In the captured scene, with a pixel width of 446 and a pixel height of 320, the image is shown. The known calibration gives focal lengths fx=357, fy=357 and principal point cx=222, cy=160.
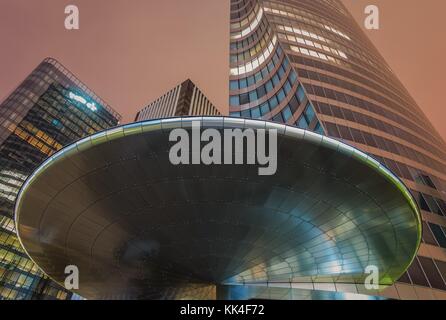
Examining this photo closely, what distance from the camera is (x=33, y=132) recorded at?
82438 mm

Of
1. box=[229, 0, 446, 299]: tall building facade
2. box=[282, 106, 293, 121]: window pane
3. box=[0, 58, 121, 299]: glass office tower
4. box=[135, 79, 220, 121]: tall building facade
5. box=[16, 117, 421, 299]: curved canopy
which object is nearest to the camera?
box=[16, 117, 421, 299]: curved canopy

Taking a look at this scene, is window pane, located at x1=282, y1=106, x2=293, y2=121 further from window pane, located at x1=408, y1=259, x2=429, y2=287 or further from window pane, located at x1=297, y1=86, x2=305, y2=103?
window pane, located at x1=408, y1=259, x2=429, y2=287

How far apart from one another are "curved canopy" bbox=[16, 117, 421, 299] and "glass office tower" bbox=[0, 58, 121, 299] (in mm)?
53783

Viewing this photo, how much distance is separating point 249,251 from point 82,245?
25.4ft

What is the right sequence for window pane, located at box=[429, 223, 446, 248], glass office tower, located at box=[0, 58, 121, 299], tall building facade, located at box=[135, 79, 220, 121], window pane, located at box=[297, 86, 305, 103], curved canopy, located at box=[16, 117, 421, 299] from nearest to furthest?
1. curved canopy, located at box=[16, 117, 421, 299]
2. window pane, located at box=[429, 223, 446, 248]
3. window pane, located at box=[297, 86, 305, 103]
4. glass office tower, located at box=[0, 58, 121, 299]
5. tall building facade, located at box=[135, 79, 220, 121]

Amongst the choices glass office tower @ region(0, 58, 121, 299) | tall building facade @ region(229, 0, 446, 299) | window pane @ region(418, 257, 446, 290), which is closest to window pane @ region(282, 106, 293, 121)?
tall building facade @ region(229, 0, 446, 299)

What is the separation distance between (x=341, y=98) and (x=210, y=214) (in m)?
28.6

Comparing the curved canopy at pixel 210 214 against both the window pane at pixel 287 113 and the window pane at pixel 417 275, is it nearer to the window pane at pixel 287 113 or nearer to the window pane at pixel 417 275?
the window pane at pixel 417 275

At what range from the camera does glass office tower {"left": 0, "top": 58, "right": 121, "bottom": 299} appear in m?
63.9

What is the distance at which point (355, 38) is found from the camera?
6228 cm

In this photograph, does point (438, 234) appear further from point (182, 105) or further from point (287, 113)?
point (182, 105)

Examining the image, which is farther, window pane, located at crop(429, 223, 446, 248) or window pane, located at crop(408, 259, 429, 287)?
window pane, located at crop(429, 223, 446, 248)

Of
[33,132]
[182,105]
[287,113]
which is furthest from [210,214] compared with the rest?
[182,105]
